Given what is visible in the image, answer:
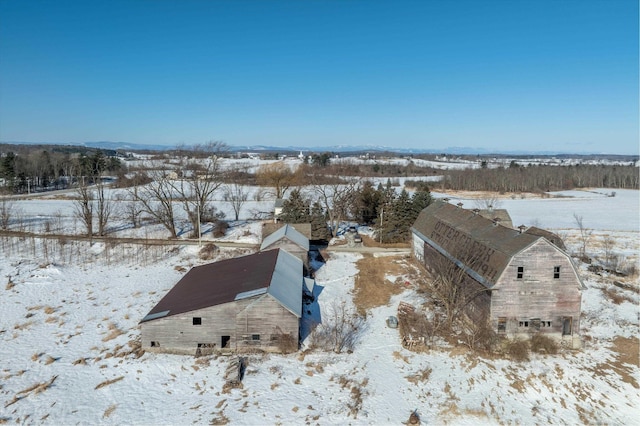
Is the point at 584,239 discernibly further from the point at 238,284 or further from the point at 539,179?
the point at 539,179

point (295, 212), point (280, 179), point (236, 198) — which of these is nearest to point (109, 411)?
point (295, 212)

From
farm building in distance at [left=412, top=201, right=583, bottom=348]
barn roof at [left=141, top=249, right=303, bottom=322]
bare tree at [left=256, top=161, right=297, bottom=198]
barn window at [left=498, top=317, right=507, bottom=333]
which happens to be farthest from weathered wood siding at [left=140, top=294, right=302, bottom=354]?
bare tree at [left=256, top=161, right=297, bottom=198]

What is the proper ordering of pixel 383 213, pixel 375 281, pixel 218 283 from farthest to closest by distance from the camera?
pixel 383 213, pixel 375 281, pixel 218 283

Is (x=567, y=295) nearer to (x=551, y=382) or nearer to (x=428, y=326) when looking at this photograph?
(x=551, y=382)

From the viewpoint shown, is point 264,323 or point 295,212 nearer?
point 264,323

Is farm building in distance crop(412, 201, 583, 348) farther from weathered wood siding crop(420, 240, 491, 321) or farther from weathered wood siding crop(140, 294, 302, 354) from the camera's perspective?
weathered wood siding crop(140, 294, 302, 354)

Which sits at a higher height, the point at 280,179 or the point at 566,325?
the point at 280,179
